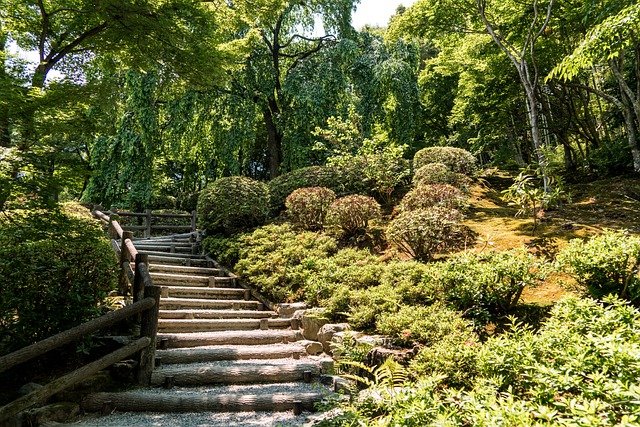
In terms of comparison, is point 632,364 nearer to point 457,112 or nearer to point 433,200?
point 433,200

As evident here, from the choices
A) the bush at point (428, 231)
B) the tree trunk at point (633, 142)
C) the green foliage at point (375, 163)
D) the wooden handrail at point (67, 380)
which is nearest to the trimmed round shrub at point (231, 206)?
the green foliage at point (375, 163)

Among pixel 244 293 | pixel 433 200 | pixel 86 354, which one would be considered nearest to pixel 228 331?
pixel 244 293

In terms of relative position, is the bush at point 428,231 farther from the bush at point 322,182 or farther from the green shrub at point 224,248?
the bush at point 322,182

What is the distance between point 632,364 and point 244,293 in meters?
5.96

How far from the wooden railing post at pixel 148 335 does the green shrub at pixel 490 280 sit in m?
3.34

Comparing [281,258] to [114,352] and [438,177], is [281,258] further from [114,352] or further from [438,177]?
[438,177]

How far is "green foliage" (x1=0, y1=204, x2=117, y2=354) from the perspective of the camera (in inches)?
148

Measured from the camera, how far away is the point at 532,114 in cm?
754

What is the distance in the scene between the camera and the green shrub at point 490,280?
4062mm

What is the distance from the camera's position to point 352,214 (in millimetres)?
7605

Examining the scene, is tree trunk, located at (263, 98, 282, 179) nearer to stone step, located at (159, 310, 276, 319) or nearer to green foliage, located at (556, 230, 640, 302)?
stone step, located at (159, 310, 276, 319)

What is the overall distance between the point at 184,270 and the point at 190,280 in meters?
0.45

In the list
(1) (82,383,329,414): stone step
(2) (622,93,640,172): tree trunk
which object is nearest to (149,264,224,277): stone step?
(1) (82,383,329,414): stone step

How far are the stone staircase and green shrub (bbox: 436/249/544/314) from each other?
1.69m
